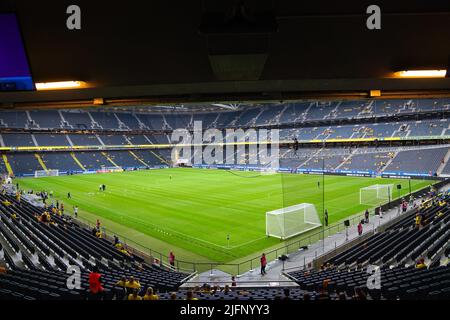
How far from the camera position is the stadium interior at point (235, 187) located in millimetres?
4688

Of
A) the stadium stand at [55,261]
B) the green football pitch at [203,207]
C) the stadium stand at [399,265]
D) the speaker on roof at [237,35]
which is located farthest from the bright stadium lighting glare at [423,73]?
the green football pitch at [203,207]

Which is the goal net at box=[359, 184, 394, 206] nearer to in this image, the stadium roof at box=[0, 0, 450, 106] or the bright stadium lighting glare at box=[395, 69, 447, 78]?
the stadium roof at box=[0, 0, 450, 106]

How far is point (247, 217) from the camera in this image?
24375 mm

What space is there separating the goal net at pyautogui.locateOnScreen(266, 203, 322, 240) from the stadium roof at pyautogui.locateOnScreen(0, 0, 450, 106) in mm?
14235

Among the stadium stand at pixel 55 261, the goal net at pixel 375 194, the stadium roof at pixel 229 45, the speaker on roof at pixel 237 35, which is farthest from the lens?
the goal net at pixel 375 194

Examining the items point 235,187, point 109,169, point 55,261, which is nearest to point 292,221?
point 55,261

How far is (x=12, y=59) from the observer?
496 cm

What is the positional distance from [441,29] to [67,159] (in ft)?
221

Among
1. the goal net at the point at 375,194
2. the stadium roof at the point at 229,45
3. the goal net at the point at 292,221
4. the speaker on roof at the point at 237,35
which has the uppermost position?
the stadium roof at the point at 229,45

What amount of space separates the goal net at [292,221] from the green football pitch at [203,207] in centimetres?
55

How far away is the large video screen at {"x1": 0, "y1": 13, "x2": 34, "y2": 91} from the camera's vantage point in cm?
455

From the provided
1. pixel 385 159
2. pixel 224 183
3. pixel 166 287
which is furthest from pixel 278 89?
pixel 385 159

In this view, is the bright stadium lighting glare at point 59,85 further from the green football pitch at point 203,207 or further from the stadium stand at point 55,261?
the green football pitch at point 203,207

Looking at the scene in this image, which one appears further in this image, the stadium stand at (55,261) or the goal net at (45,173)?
the goal net at (45,173)
